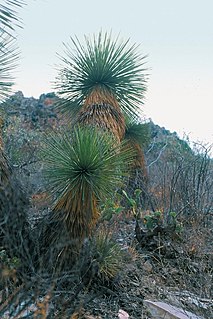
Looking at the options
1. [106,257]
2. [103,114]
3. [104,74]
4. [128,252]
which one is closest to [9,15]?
[106,257]

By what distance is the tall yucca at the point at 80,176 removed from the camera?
15.4 ft

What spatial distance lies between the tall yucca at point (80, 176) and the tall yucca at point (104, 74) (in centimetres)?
158

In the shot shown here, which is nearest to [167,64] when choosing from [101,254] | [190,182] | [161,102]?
[161,102]

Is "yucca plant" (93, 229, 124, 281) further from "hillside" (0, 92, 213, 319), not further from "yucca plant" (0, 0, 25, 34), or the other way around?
"yucca plant" (0, 0, 25, 34)

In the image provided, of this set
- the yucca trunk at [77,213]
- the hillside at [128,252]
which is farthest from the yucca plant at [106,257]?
the yucca trunk at [77,213]

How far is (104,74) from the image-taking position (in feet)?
21.5

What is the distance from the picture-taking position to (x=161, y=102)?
14.7m

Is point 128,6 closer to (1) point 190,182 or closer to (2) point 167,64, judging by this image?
(2) point 167,64

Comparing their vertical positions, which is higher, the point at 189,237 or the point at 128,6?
the point at 128,6

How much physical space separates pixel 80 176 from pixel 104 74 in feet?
7.83

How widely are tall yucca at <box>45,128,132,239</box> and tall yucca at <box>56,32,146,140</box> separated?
158 centimetres

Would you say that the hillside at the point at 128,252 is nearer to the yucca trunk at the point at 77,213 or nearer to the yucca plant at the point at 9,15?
the yucca trunk at the point at 77,213

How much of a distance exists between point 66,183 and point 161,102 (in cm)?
1050

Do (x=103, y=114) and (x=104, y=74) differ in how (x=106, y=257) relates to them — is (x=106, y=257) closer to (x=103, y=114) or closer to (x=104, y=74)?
(x=103, y=114)
